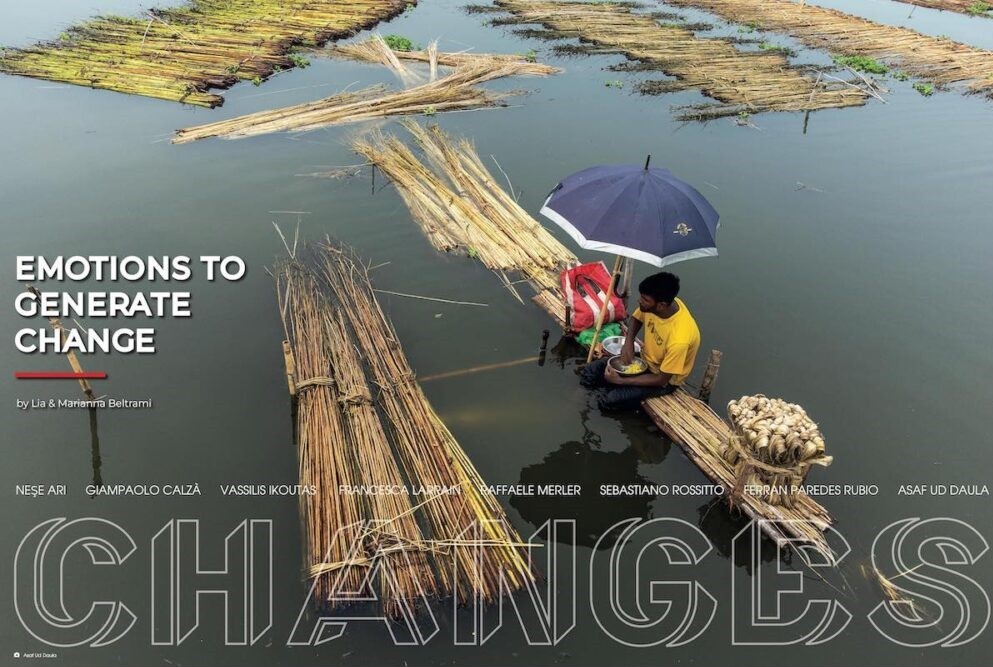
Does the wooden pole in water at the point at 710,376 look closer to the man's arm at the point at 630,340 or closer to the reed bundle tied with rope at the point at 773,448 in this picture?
the man's arm at the point at 630,340

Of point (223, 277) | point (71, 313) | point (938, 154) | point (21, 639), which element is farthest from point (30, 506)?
point (938, 154)

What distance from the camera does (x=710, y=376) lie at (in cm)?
557

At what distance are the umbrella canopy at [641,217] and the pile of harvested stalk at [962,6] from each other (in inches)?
860

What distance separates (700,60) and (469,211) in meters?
9.21

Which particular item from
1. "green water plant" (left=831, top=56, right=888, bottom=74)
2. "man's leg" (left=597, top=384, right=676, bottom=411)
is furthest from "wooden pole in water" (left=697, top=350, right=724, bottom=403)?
"green water plant" (left=831, top=56, right=888, bottom=74)

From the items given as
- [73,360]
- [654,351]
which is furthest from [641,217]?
[73,360]

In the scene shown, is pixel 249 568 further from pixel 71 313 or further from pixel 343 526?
pixel 71 313

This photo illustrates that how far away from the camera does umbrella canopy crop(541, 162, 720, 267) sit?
15.5ft

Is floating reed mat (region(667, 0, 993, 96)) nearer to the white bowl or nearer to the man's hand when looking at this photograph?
the white bowl

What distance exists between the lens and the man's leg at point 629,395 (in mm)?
5488

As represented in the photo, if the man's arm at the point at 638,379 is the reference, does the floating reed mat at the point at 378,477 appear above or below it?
below

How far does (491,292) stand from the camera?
7.11 metres

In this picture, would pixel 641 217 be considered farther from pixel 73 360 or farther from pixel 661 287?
pixel 73 360

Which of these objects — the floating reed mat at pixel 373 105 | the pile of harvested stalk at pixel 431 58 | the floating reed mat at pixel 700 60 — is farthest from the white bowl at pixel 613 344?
the pile of harvested stalk at pixel 431 58
